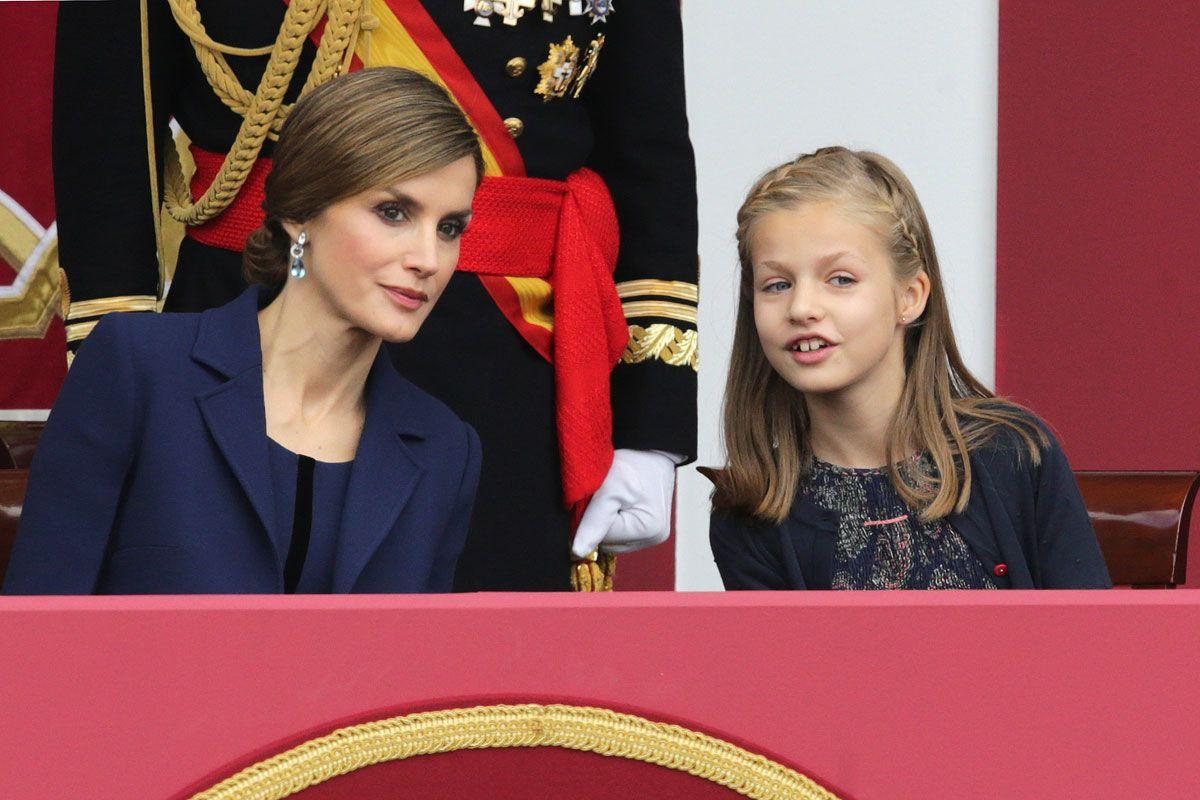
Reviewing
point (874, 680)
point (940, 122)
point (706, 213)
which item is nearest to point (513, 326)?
point (874, 680)

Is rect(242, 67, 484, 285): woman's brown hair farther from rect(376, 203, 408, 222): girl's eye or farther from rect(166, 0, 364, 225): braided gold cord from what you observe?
rect(166, 0, 364, 225): braided gold cord

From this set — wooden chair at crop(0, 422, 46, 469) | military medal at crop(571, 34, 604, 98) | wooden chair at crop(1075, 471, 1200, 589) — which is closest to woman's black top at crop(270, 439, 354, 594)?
military medal at crop(571, 34, 604, 98)

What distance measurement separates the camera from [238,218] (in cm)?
171

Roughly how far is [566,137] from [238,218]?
332mm

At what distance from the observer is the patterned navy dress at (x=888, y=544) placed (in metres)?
1.66

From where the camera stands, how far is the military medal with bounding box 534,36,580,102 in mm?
1753

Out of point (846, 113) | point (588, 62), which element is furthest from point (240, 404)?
point (846, 113)

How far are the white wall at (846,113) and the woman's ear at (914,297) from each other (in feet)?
4.10

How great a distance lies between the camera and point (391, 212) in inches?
57.3

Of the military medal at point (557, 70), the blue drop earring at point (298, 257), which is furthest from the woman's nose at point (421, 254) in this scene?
the military medal at point (557, 70)

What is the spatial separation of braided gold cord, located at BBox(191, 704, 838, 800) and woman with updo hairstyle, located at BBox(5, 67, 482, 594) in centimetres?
61

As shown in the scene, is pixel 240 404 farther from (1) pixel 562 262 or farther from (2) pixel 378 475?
(1) pixel 562 262

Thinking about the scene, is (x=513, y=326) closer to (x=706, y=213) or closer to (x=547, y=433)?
(x=547, y=433)

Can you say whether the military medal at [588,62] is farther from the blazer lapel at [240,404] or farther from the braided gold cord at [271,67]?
the blazer lapel at [240,404]
